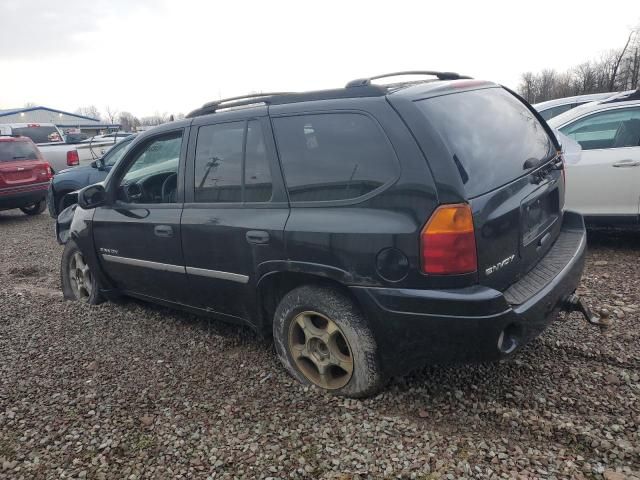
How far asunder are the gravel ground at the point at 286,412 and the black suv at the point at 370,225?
0.31m

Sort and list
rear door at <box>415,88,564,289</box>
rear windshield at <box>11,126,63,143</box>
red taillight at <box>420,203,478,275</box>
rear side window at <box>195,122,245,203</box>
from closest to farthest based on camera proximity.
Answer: red taillight at <box>420,203,478,275</box> → rear door at <box>415,88,564,289</box> → rear side window at <box>195,122,245,203</box> → rear windshield at <box>11,126,63,143</box>

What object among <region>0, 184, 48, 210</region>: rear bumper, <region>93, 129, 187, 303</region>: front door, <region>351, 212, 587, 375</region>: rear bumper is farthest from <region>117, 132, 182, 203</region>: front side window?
<region>0, 184, 48, 210</region>: rear bumper

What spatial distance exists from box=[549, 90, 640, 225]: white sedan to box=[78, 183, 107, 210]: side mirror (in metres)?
4.60

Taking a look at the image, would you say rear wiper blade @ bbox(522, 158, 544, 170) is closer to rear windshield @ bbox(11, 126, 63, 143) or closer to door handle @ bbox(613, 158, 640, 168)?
door handle @ bbox(613, 158, 640, 168)

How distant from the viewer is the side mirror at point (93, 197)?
13.6 feet

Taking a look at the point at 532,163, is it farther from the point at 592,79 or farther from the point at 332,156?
the point at 592,79

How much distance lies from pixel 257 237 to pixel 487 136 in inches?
56.4

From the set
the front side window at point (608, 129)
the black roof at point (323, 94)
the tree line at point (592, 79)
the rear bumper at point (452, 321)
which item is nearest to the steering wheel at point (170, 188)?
the black roof at point (323, 94)

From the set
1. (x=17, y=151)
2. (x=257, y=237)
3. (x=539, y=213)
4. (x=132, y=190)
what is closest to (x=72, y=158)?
(x=17, y=151)

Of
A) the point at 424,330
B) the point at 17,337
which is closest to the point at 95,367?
the point at 17,337

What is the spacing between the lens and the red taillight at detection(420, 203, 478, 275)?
2.41 meters

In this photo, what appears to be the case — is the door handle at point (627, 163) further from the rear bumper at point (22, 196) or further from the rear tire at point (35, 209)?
the rear tire at point (35, 209)

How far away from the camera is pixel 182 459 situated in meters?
2.56

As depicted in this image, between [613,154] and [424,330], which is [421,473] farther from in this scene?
[613,154]
